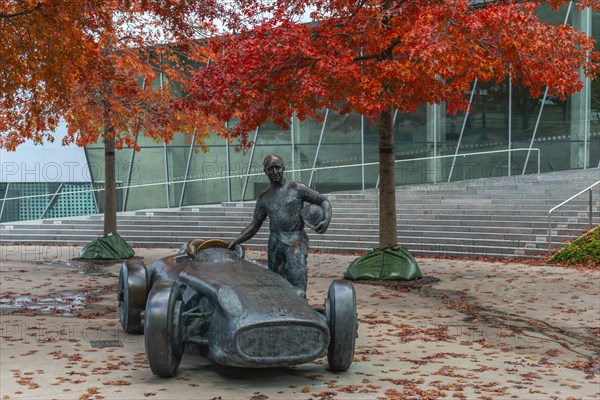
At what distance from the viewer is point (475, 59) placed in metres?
12.9

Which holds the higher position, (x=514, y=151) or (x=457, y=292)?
(x=514, y=151)

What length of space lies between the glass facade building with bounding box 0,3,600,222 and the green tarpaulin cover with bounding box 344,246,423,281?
1176 cm

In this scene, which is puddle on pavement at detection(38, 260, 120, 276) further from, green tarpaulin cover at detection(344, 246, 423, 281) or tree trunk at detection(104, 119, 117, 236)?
green tarpaulin cover at detection(344, 246, 423, 281)

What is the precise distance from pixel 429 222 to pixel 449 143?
23.8 feet

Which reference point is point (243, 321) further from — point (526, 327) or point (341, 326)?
point (526, 327)

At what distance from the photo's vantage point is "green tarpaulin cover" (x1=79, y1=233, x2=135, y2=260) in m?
19.5

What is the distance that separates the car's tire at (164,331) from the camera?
25.6 feet

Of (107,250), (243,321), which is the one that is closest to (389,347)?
(243,321)

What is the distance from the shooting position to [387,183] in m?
15.1

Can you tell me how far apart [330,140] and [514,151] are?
230 inches

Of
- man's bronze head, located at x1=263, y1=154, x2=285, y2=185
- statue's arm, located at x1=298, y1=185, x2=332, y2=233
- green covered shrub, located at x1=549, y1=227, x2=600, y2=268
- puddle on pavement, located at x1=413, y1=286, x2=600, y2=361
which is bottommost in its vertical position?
puddle on pavement, located at x1=413, y1=286, x2=600, y2=361

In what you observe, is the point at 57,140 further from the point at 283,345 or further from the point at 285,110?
the point at 283,345

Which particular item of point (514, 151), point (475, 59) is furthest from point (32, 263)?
point (514, 151)

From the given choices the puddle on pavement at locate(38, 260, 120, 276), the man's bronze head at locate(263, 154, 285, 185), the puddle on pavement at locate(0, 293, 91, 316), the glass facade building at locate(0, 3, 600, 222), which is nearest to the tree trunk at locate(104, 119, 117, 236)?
the puddle on pavement at locate(38, 260, 120, 276)
